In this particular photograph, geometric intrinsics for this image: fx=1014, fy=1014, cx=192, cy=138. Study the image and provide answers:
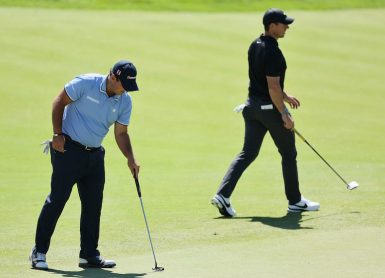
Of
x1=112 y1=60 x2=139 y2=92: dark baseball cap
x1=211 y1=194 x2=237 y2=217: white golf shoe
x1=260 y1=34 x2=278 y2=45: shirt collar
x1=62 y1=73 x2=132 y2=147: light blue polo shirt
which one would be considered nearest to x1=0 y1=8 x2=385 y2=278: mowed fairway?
x1=211 y1=194 x2=237 y2=217: white golf shoe

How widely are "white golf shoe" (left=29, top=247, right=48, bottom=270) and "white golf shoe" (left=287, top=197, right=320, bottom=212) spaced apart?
3615 mm

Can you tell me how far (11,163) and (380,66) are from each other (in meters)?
12.0

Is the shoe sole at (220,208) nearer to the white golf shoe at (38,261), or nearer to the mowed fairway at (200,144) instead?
the mowed fairway at (200,144)

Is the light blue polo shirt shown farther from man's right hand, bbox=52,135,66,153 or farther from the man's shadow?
the man's shadow

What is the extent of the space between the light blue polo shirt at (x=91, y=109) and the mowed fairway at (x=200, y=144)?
1142 mm

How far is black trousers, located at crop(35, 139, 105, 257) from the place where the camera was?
850cm

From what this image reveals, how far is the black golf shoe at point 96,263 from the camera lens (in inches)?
336

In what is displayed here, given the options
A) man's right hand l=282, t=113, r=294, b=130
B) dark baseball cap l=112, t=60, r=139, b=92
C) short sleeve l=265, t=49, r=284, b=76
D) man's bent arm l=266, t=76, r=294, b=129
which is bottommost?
man's right hand l=282, t=113, r=294, b=130

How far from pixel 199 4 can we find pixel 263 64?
2136cm

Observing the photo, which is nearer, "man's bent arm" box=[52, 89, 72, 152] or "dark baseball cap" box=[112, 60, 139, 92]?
"dark baseball cap" box=[112, 60, 139, 92]

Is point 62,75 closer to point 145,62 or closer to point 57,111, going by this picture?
point 145,62

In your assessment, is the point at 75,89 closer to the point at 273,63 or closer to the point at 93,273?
the point at 93,273

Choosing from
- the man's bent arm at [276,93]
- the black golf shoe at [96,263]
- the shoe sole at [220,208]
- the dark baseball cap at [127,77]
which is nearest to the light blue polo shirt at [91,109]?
the dark baseball cap at [127,77]

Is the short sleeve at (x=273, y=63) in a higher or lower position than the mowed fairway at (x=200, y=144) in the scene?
higher
